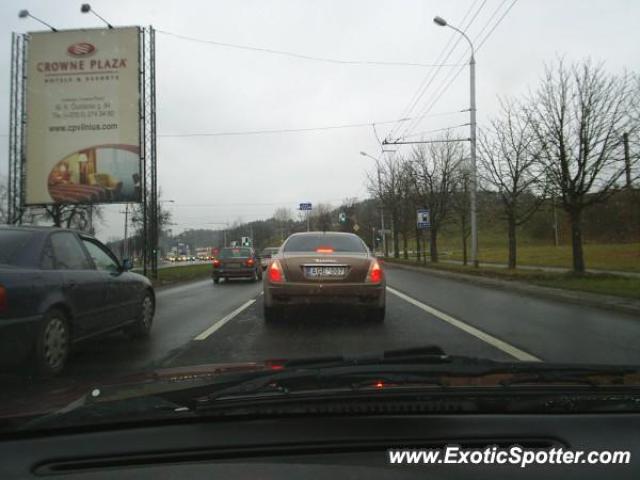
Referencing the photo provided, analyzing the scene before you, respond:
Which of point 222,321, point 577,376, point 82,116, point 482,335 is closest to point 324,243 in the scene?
point 222,321

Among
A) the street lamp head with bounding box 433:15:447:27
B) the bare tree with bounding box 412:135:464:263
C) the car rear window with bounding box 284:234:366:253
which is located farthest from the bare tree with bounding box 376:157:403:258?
the car rear window with bounding box 284:234:366:253

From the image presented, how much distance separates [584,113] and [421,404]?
17412 millimetres

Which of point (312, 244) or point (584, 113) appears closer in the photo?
point (312, 244)

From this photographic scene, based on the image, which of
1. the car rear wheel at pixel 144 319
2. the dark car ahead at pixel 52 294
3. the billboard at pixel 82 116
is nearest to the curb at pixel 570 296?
the car rear wheel at pixel 144 319

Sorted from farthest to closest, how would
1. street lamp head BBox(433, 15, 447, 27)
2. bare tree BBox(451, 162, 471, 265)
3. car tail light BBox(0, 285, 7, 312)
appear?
1. bare tree BBox(451, 162, 471, 265)
2. street lamp head BBox(433, 15, 447, 27)
3. car tail light BBox(0, 285, 7, 312)

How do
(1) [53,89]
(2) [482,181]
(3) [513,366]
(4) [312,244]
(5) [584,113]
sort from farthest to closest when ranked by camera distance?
(2) [482,181] < (1) [53,89] < (5) [584,113] < (4) [312,244] < (3) [513,366]

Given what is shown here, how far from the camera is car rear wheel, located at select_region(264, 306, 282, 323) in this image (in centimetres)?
888

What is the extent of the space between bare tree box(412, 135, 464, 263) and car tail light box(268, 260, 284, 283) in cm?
2626

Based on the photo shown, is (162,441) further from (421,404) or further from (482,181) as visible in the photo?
(482,181)

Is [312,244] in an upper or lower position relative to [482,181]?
lower

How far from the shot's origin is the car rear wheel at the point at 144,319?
7785mm

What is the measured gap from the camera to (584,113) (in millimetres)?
17125

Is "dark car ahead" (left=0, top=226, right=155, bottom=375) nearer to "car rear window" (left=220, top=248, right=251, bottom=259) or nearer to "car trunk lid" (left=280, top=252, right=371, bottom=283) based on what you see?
"car trunk lid" (left=280, top=252, right=371, bottom=283)

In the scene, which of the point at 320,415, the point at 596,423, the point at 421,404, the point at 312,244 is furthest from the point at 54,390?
the point at 312,244
